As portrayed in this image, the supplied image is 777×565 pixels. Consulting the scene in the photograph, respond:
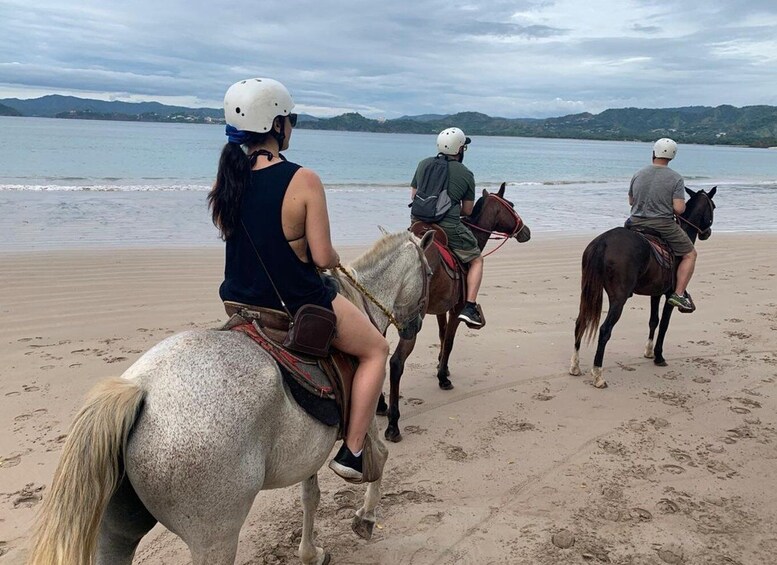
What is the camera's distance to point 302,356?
277 cm

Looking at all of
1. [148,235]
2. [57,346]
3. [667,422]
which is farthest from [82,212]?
[667,422]

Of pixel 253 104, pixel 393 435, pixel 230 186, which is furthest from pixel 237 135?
pixel 393 435

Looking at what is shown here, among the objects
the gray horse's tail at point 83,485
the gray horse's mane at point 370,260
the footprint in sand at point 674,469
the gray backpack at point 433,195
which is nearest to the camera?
the gray horse's tail at point 83,485

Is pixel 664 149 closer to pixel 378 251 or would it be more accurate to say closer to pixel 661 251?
pixel 661 251

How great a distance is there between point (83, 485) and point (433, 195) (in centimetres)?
450

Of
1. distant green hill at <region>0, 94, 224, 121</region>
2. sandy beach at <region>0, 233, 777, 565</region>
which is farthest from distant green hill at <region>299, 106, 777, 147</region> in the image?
sandy beach at <region>0, 233, 777, 565</region>

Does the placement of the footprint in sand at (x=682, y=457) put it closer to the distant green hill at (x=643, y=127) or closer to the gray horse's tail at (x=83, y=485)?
the gray horse's tail at (x=83, y=485)

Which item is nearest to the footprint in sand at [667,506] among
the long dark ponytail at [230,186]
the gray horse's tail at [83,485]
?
the long dark ponytail at [230,186]

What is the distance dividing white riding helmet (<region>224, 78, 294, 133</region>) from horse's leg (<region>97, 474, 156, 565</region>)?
1.55m

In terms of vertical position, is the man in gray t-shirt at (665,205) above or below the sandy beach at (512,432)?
above

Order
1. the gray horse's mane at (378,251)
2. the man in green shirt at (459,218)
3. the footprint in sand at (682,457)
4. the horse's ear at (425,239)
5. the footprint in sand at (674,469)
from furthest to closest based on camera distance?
the man in green shirt at (459,218), the footprint in sand at (682,457), the footprint in sand at (674,469), the horse's ear at (425,239), the gray horse's mane at (378,251)

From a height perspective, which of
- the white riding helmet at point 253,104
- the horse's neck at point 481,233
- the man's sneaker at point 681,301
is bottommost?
the man's sneaker at point 681,301

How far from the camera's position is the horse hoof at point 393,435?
525 cm

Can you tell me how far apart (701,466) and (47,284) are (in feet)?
30.1
